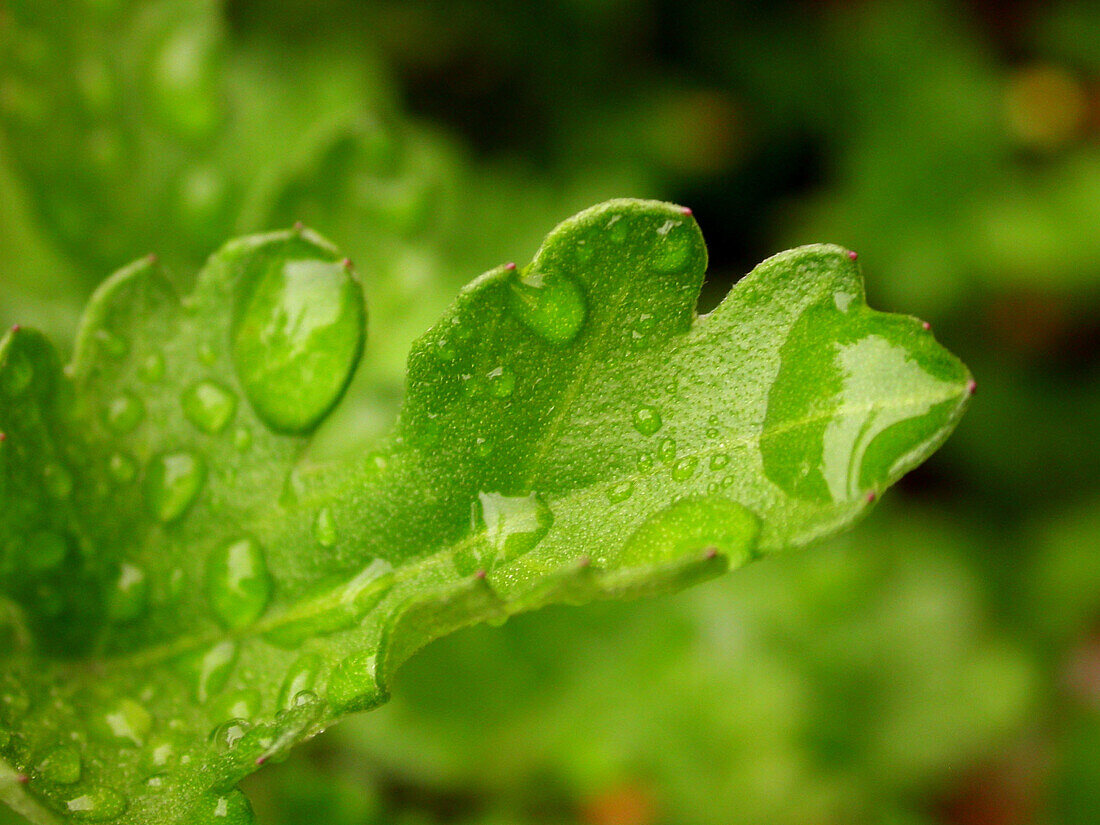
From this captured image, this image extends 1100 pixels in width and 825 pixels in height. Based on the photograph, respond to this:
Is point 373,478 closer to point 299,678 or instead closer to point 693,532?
point 299,678

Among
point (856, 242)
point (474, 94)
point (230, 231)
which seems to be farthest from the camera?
point (856, 242)

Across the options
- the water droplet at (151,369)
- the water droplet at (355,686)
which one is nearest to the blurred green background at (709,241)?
the water droplet at (151,369)

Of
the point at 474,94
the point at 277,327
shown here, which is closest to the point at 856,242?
the point at 474,94

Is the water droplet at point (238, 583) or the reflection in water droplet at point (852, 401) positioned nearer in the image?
the reflection in water droplet at point (852, 401)

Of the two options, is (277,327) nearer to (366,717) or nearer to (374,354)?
(374,354)

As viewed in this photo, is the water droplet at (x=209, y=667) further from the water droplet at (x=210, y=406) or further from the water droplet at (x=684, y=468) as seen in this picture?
the water droplet at (x=684, y=468)

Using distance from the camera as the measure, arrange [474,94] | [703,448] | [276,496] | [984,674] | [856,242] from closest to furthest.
Result: [703,448]
[276,496]
[984,674]
[474,94]
[856,242]

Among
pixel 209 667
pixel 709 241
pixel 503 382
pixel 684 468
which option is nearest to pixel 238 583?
pixel 209 667

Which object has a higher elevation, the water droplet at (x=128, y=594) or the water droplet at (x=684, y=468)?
the water droplet at (x=684, y=468)
